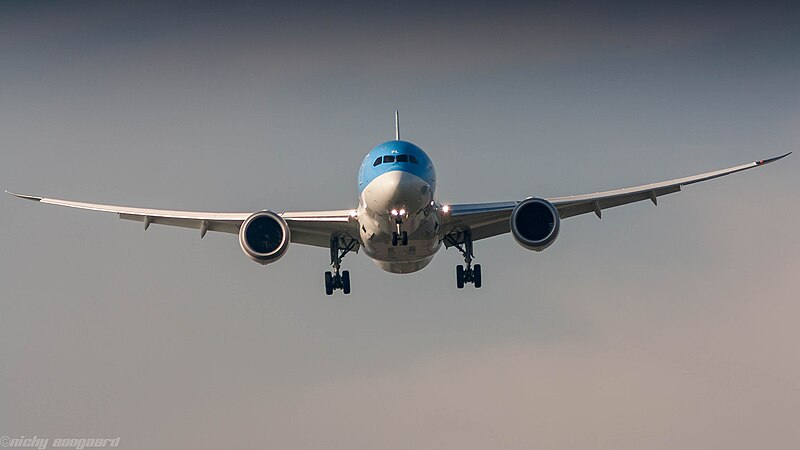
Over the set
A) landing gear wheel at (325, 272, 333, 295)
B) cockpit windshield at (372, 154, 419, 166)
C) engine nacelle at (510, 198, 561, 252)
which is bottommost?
landing gear wheel at (325, 272, 333, 295)

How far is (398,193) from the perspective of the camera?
3159 centimetres

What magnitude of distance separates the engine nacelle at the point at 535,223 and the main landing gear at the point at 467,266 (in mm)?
4138

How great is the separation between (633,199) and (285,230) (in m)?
12.8

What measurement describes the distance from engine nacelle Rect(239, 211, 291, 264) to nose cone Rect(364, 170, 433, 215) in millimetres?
3747

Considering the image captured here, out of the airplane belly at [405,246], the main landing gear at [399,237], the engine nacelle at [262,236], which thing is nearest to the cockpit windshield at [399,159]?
the airplane belly at [405,246]

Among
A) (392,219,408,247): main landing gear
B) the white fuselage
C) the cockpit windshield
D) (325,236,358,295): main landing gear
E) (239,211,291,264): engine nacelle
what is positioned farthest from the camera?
(325,236,358,295): main landing gear

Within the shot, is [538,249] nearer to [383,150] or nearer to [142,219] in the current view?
[383,150]

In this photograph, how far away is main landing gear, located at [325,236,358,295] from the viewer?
39.2 m

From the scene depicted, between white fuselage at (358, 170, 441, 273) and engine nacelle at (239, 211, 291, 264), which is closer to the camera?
white fuselage at (358, 170, 441, 273)

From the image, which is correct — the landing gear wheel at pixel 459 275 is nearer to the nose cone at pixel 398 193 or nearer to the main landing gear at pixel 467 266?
the main landing gear at pixel 467 266

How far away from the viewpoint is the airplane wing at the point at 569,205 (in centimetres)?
3578

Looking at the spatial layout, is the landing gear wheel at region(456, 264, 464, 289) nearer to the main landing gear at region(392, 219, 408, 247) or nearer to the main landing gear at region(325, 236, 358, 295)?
the main landing gear at region(325, 236, 358, 295)

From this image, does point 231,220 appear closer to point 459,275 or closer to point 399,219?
point 399,219

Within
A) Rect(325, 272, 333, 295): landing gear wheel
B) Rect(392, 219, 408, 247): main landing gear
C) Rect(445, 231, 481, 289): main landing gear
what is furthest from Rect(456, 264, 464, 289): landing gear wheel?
Rect(392, 219, 408, 247): main landing gear
